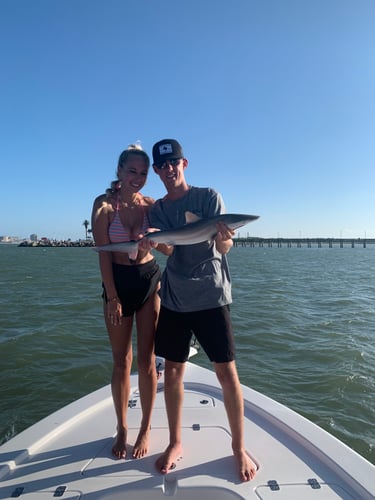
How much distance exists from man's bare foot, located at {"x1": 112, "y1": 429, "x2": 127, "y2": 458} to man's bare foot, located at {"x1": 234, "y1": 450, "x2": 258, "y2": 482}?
105 centimetres

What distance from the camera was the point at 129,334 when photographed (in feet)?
11.8

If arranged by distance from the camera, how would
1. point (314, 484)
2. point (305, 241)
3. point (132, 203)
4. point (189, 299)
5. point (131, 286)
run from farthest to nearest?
1. point (305, 241)
2. point (132, 203)
3. point (131, 286)
4. point (189, 299)
5. point (314, 484)

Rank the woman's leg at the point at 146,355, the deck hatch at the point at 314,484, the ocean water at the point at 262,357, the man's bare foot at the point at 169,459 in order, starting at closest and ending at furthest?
the deck hatch at the point at 314,484 < the man's bare foot at the point at 169,459 < the woman's leg at the point at 146,355 < the ocean water at the point at 262,357

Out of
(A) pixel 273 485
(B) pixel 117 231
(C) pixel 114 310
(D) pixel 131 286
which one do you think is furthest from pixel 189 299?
(A) pixel 273 485

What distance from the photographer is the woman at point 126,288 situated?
3.43m

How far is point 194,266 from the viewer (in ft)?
10.9

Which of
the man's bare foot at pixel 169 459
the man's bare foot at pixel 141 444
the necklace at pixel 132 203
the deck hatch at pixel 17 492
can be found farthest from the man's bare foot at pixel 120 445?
the necklace at pixel 132 203

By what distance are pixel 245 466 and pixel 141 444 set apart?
1.01 meters

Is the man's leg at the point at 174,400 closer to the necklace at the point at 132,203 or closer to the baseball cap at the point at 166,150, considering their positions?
the necklace at the point at 132,203

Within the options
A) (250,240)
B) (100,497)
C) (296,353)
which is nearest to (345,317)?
(296,353)

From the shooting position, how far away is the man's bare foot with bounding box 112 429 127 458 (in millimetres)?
3297

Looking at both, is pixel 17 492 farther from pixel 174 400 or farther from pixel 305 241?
pixel 305 241

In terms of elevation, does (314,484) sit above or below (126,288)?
below

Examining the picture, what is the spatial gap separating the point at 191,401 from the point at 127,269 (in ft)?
6.35
